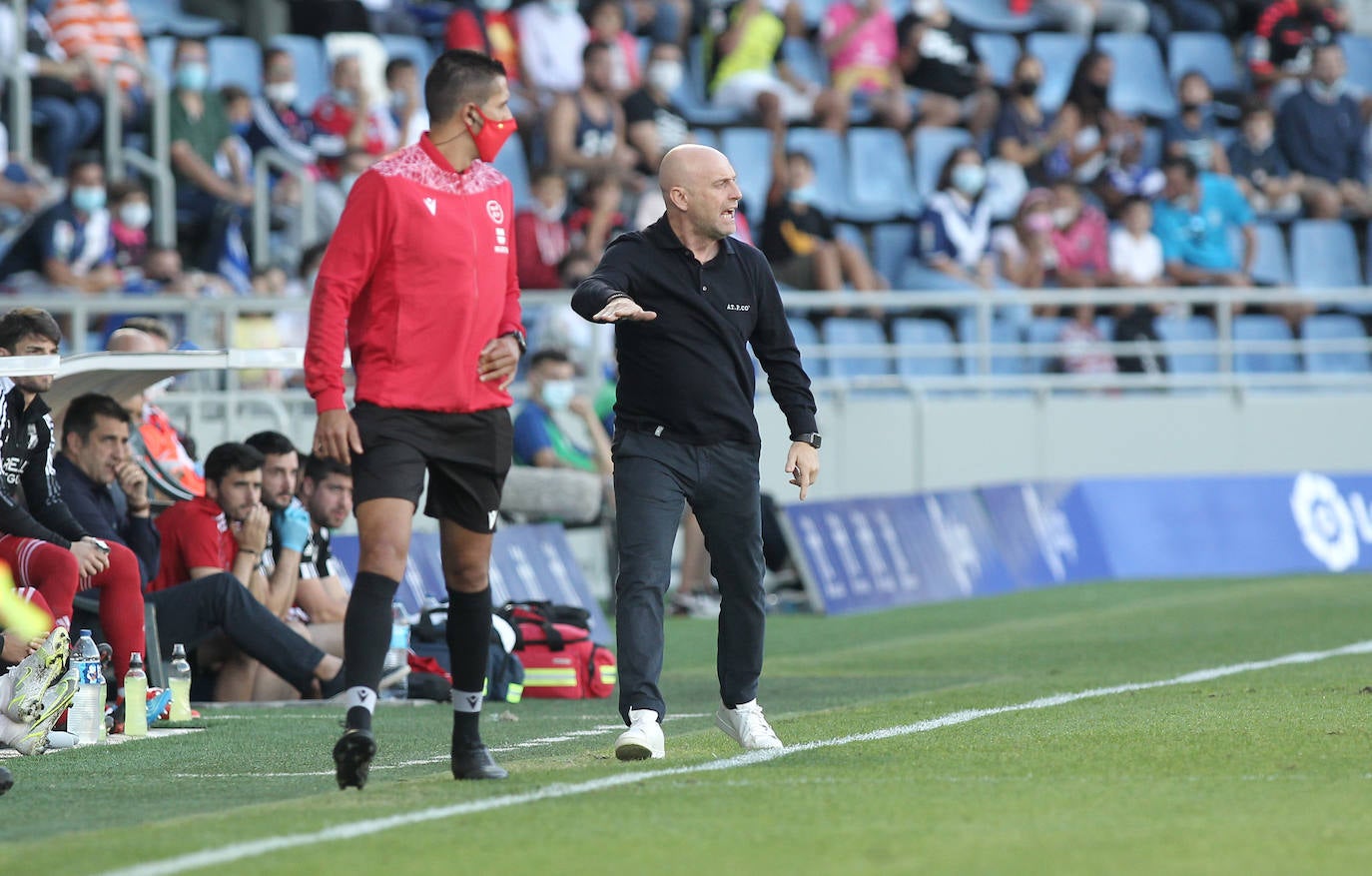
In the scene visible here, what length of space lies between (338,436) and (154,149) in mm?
13380

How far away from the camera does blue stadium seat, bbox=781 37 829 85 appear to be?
2453cm

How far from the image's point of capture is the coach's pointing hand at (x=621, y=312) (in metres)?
7.54

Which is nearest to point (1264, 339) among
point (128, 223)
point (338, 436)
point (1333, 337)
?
point (1333, 337)

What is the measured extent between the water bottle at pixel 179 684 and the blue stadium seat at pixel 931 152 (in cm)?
1445

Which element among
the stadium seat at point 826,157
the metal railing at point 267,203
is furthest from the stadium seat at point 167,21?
the stadium seat at point 826,157

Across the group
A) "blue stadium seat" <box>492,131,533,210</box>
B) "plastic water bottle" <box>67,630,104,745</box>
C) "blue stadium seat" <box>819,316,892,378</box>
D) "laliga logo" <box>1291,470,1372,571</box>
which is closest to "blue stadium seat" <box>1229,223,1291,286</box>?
"laliga logo" <box>1291,470,1372,571</box>

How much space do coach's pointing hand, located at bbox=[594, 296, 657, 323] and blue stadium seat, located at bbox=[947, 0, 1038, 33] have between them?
1897 centimetres

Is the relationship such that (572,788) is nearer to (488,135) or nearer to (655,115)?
(488,135)

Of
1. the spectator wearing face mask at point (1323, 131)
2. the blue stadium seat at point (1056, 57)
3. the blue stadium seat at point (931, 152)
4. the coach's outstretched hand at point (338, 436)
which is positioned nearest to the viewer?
the coach's outstretched hand at point (338, 436)

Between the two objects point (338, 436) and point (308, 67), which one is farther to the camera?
point (308, 67)

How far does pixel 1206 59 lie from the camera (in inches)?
1051

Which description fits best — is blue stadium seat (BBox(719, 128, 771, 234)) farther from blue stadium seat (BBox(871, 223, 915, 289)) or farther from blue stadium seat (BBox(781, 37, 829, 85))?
blue stadium seat (BBox(781, 37, 829, 85))

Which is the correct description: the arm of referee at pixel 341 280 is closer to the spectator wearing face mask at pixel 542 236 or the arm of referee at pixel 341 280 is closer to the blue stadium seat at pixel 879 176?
the spectator wearing face mask at pixel 542 236

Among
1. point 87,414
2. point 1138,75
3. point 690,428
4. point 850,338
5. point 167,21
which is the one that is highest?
point 167,21
